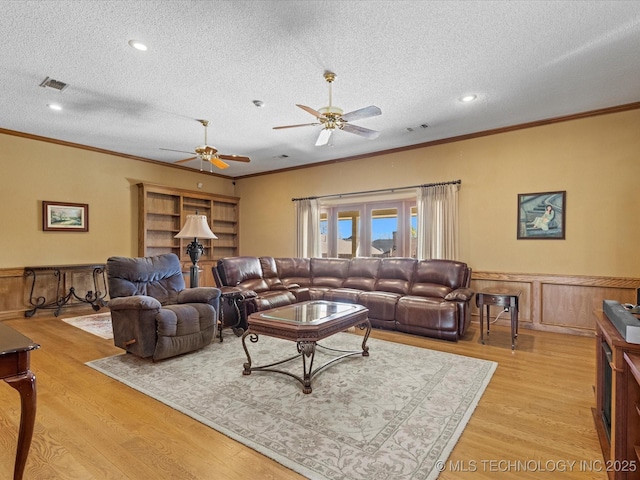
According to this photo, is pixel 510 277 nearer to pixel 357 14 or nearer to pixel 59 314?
pixel 357 14

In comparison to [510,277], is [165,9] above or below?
above

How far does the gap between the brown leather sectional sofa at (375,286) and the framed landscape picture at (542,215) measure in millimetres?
1030

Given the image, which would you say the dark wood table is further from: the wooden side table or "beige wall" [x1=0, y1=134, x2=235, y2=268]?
"beige wall" [x1=0, y1=134, x2=235, y2=268]

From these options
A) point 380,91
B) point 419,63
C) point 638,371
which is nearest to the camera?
point 638,371

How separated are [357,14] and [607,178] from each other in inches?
152

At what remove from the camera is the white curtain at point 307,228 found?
21.9 feet

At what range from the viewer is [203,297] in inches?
146

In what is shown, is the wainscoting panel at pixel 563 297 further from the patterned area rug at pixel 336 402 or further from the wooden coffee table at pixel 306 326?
the wooden coffee table at pixel 306 326

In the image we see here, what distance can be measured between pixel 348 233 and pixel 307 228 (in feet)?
2.90

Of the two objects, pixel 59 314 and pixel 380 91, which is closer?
pixel 380 91

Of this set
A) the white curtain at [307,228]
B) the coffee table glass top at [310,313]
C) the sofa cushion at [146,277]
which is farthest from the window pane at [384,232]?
the sofa cushion at [146,277]

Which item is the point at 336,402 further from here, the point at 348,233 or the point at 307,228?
the point at 307,228

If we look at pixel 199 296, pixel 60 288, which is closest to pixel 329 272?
pixel 199 296

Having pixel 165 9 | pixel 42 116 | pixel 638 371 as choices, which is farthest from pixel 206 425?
pixel 42 116
